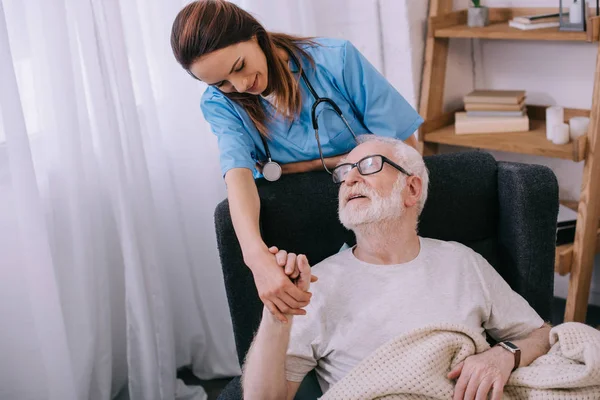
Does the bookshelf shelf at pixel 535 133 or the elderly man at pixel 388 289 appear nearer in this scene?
the elderly man at pixel 388 289

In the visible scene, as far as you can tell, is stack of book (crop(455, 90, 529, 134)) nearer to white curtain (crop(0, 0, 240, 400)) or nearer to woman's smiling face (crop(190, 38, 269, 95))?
white curtain (crop(0, 0, 240, 400))

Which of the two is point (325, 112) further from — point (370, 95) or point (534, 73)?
point (534, 73)

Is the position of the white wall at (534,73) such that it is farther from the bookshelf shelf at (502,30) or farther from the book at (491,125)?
the book at (491,125)

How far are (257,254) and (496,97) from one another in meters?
1.50

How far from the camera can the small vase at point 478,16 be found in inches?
110

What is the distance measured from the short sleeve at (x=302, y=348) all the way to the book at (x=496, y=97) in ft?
4.55

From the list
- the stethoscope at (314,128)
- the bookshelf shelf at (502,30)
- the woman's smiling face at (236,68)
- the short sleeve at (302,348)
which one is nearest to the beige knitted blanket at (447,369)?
the short sleeve at (302,348)

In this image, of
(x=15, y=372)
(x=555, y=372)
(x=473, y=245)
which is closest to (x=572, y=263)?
(x=473, y=245)

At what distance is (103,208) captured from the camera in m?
2.44

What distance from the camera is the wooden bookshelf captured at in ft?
8.35

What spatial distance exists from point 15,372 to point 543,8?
2113 mm

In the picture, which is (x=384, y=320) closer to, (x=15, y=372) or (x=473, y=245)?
(x=473, y=245)

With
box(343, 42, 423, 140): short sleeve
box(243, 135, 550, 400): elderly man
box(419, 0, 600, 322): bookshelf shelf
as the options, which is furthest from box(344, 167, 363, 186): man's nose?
box(419, 0, 600, 322): bookshelf shelf

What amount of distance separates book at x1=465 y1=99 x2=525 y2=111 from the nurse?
82 centimetres
